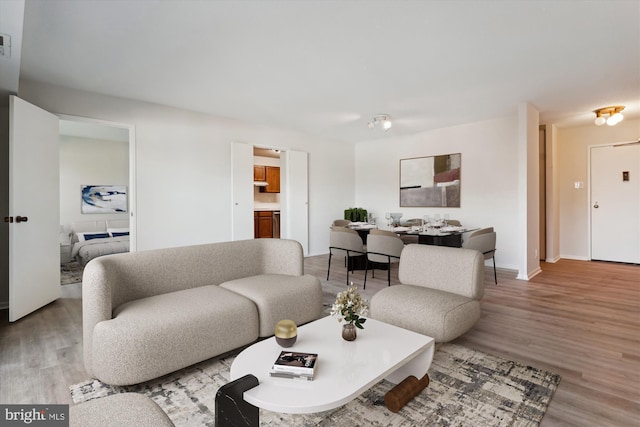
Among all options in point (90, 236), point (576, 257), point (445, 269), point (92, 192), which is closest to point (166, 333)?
point (445, 269)

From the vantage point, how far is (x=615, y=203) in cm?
583

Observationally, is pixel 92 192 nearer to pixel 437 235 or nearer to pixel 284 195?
pixel 284 195

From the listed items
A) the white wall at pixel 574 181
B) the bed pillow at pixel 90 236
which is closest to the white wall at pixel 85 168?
the bed pillow at pixel 90 236

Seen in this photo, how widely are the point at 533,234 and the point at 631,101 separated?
7.62 ft

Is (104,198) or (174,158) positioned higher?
(174,158)

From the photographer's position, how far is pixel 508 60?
3238 mm

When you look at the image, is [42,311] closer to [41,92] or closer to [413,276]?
[41,92]

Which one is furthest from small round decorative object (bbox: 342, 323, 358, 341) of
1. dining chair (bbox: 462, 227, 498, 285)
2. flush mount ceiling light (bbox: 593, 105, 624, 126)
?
flush mount ceiling light (bbox: 593, 105, 624, 126)

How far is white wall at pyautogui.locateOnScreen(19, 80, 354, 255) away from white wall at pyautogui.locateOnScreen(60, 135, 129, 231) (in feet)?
10.5

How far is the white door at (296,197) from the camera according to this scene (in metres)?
6.56

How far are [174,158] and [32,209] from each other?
1921 mm

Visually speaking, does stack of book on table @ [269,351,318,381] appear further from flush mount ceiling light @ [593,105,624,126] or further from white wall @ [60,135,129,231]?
white wall @ [60,135,129,231]

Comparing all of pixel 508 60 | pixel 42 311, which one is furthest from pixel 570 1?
pixel 42 311

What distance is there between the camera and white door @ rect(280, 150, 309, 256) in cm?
656
